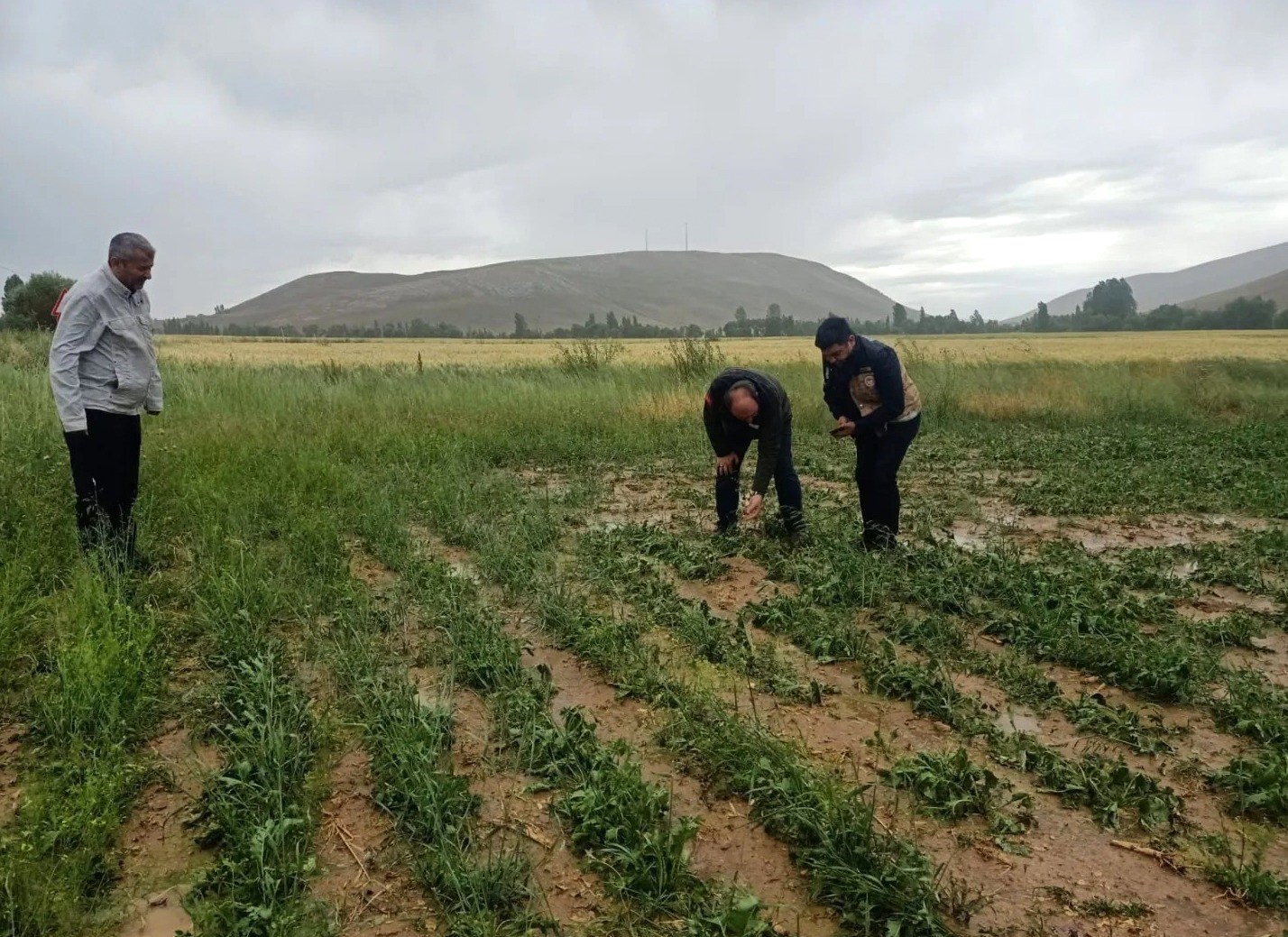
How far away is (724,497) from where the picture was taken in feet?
19.8

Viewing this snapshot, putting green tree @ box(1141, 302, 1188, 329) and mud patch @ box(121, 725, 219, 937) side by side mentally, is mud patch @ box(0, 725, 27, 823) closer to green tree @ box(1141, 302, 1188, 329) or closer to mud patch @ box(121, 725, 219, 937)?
mud patch @ box(121, 725, 219, 937)

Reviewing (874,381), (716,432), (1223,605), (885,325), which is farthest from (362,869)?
(885,325)

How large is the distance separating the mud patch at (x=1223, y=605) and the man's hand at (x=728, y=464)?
2863 millimetres

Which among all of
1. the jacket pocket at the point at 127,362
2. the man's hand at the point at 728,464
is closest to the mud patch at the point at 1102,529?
the man's hand at the point at 728,464

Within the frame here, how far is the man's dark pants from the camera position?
Result: 18.7 feet

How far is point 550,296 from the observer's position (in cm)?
13550

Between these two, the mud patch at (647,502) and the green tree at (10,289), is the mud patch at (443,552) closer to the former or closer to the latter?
the mud patch at (647,502)

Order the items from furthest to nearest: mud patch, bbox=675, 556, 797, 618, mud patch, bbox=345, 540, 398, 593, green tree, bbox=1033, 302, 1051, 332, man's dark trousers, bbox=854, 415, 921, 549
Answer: green tree, bbox=1033, 302, 1051, 332, man's dark trousers, bbox=854, 415, 921, 549, mud patch, bbox=345, 540, 398, 593, mud patch, bbox=675, 556, 797, 618

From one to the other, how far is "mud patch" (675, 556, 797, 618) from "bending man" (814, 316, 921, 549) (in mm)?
981

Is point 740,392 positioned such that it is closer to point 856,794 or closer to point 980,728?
point 980,728

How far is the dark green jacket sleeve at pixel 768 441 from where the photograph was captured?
545cm

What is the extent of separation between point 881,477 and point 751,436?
0.98 meters

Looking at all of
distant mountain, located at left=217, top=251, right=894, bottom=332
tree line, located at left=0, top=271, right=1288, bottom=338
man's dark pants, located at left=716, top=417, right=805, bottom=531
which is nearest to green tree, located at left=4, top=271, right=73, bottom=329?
tree line, located at left=0, top=271, right=1288, bottom=338

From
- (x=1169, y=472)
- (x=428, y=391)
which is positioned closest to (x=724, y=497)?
(x=1169, y=472)
